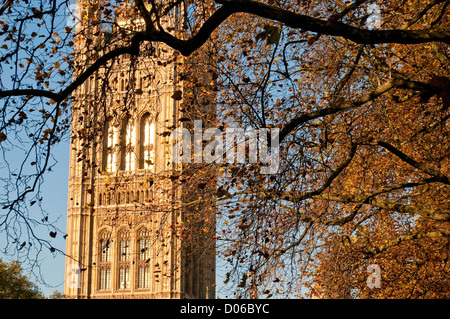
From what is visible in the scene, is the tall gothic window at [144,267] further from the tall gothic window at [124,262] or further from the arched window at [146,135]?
the arched window at [146,135]

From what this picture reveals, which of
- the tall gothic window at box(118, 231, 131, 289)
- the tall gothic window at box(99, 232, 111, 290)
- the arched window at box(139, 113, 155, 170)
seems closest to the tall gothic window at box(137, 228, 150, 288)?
the tall gothic window at box(118, 231, 131, 289)

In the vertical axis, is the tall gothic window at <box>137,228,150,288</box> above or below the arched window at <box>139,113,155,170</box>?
below

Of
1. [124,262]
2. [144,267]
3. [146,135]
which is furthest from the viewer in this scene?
[146,135]

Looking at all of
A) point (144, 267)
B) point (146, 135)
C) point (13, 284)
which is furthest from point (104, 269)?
point (146, 135)

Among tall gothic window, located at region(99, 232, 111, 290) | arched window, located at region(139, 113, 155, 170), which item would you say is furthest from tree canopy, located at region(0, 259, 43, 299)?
arched window, located at region(139, 113, 155, 170)

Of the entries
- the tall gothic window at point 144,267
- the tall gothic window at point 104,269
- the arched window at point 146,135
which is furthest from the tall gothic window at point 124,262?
the arched window at point 146,135

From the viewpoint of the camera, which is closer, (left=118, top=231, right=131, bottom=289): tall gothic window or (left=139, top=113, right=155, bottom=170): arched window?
(left=118, top=231, right=131, bottom=289): tall gothic window

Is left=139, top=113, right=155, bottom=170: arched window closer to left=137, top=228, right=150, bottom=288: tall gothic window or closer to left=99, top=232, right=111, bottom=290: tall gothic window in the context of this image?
left=137, top=228, right=150, bottom=288: tall gothic window

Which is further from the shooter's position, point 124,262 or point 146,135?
point 146,135

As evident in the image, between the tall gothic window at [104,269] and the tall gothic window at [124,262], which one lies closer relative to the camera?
the tall gothic window at [124,262]

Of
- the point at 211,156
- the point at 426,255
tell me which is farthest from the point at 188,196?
the point at 426,255

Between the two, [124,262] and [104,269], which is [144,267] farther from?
[104,269]

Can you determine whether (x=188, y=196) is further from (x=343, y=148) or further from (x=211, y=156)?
(x=343, y=148)
